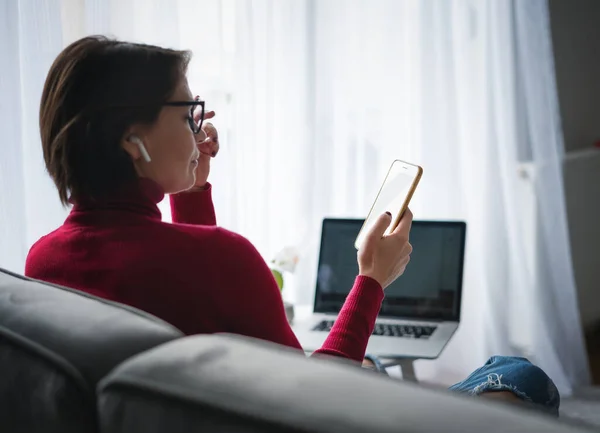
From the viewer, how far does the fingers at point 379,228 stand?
1244mm

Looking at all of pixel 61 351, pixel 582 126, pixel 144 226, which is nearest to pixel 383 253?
pixel 144 226

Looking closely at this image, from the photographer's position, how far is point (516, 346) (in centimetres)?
316

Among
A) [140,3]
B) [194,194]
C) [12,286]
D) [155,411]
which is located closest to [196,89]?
[140,3]

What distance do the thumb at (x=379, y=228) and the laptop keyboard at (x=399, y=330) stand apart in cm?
72

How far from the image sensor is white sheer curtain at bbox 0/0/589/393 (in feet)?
8.84

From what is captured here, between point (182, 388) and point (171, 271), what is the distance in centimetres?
44

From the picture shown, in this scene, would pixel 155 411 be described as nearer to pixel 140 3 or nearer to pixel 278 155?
pixel 140 3

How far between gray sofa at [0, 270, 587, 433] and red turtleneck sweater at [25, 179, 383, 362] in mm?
236

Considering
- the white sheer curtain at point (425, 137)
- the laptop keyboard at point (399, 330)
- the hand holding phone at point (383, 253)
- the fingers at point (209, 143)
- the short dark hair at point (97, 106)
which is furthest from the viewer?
the white sheer curtain at point (425, 137)

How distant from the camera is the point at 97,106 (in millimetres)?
1064

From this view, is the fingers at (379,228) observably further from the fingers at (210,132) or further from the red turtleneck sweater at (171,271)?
the fingers at (210,132)

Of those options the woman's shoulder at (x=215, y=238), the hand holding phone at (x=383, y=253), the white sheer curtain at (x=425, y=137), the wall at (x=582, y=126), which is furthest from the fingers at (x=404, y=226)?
Result: the wall at (x=582, y=126)

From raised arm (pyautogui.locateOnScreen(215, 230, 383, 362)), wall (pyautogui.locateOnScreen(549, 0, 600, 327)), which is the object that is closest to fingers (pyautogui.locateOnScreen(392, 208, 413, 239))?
raised arm (pyautogui.locateOnScreen(215, 230, 383, 362))

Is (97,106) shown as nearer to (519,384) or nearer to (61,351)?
(61,351)
